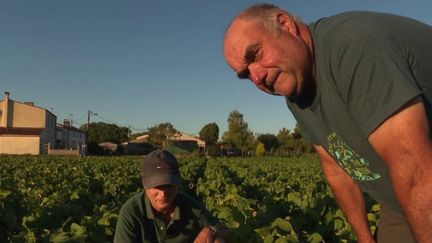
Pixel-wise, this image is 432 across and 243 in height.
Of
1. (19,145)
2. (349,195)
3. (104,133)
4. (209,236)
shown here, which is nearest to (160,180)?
(209,236)

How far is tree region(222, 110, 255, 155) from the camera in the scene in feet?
311

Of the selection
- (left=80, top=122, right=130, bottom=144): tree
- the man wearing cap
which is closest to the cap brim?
the man wearing cap

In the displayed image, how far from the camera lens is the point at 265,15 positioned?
7.62 feet

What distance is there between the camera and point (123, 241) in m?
3.85

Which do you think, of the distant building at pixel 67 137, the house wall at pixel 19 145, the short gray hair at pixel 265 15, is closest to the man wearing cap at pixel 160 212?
the short gray hair at pixel 265 15

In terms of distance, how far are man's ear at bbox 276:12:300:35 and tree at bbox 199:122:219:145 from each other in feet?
375

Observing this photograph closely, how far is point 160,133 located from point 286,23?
87.6 meters

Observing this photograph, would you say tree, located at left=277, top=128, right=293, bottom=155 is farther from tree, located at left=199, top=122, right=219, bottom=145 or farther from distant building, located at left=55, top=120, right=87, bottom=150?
distant building, located at left=55, top=120, right=87, bottom=150

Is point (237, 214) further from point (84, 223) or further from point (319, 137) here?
point (319, 137)

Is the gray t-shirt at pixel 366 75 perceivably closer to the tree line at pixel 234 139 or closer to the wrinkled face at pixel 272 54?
the wrinkled face at pixel 272 54

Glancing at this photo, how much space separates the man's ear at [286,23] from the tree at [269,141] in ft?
310

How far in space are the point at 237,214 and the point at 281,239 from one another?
1043 millimetres

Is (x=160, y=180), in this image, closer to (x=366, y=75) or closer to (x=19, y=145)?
(x=366, y=75)

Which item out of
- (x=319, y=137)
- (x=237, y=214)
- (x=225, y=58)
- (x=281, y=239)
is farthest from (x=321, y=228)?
(x=225, y=58)
